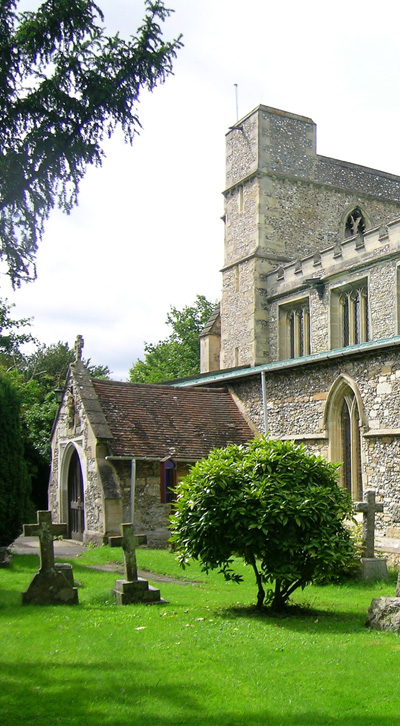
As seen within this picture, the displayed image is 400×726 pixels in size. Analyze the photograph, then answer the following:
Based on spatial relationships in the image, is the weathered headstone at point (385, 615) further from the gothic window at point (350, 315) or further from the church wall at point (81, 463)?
the gothic window at point (350, 315)

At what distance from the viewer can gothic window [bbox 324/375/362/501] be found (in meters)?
15.4

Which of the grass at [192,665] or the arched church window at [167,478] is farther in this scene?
the arched church window at [167,478]

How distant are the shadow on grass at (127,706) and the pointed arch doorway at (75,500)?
40.5ft

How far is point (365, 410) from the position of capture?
48.6 ft

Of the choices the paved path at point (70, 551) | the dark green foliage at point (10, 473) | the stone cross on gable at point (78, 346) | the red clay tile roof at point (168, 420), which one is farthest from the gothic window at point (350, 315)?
the dark green foliage at point (10, 473)

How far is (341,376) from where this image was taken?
1541 centimetres

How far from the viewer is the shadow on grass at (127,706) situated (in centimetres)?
475

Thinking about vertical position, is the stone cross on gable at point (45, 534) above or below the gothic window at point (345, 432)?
below

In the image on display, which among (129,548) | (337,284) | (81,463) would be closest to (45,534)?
(129,548)

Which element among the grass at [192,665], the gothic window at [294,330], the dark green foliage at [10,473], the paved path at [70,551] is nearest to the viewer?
the grass at [192,665]

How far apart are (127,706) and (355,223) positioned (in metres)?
27.5

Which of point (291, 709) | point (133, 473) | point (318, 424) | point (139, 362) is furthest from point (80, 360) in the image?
point (139, 362)

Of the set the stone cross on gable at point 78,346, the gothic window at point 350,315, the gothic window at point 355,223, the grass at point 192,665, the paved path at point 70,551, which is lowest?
the paved path at point 70,551

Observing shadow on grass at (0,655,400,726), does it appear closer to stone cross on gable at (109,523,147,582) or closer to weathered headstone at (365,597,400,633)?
weathered headstone at (365,597,400,633)
